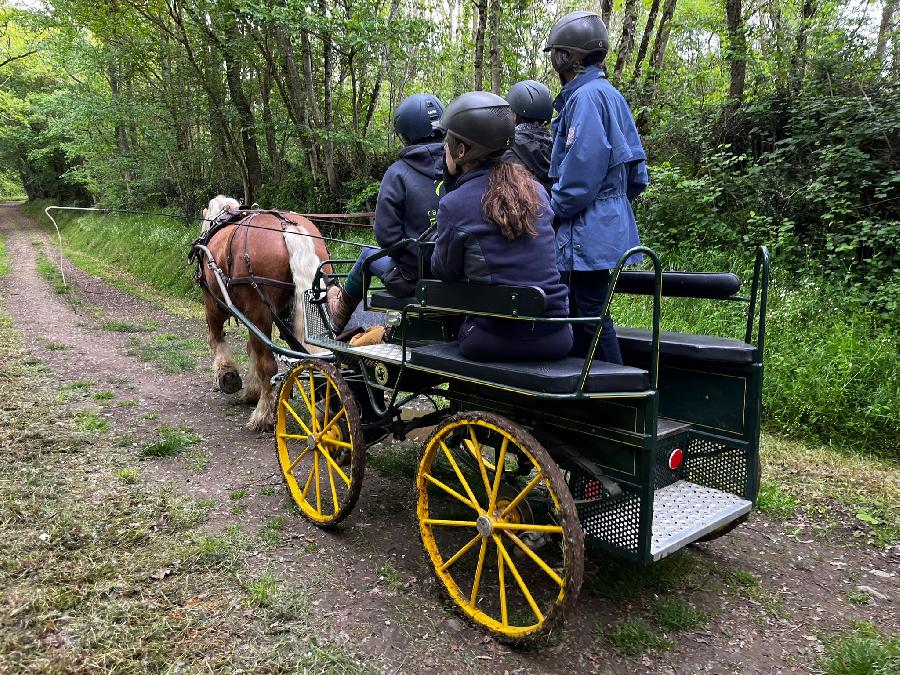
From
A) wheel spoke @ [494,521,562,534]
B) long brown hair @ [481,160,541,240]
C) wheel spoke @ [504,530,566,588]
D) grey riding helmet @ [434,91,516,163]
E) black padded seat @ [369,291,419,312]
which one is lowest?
wheel spoke @ [504,530,566,588]

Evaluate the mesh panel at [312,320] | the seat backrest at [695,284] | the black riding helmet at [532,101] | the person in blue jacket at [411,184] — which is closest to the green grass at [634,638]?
the seat backrest at [695,284]

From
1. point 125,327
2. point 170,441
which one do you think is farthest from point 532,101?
point 125,327

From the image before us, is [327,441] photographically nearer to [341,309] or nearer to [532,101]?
[341,309]

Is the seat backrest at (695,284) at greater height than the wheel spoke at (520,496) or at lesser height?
greater

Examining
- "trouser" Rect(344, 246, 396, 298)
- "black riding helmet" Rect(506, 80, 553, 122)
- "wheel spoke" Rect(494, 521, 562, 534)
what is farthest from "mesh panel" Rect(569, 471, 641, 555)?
"black riding helmet" Rect(506, 80, 553, 122)

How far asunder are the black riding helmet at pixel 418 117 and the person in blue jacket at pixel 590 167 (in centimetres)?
77

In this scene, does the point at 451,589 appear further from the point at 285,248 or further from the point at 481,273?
the point at 285,248

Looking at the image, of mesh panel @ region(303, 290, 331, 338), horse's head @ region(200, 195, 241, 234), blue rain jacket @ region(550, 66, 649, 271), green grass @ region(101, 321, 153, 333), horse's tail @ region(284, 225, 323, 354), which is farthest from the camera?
green grass @ region(101, 321, 153, 333)

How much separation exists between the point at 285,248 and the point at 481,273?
3136 mm

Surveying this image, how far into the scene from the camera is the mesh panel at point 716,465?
9.97 ft

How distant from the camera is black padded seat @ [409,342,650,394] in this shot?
238 centimetres

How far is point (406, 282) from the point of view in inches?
141

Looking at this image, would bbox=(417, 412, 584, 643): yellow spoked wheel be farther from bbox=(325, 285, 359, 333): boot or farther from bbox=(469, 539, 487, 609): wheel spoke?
bbox=(325, 285, 359, 333): boot

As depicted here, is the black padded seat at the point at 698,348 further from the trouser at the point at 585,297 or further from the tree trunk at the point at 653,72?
the tree trunk at the point at 653,72
